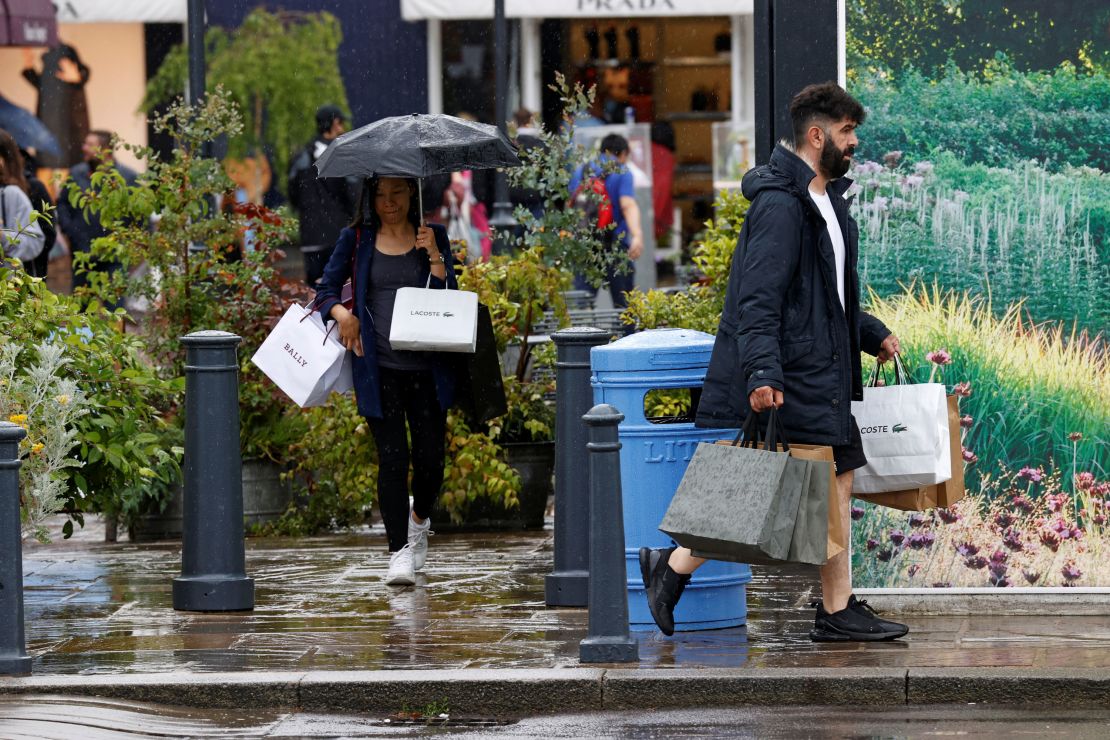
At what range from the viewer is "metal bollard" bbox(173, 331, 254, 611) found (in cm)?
824

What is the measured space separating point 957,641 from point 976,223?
5.15ft

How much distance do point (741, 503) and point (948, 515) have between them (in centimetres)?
134

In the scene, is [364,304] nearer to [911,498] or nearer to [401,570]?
[401,570]

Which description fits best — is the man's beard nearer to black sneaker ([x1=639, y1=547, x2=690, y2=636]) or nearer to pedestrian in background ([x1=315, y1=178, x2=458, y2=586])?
black sneaker ([x1=639, y1=547, x2=690, y2=636])

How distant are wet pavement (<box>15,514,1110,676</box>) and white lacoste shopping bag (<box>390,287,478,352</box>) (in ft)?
3.42

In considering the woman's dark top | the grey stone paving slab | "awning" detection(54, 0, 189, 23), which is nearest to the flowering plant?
the woman's dark top

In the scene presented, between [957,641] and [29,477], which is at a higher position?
[29,477]

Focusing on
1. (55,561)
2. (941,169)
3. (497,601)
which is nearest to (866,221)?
(941,169)

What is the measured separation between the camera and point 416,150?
853cm

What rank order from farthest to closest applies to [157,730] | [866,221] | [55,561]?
[55,561], [866,221], [157,730]

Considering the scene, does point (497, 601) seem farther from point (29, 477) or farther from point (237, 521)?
point (29, 477)

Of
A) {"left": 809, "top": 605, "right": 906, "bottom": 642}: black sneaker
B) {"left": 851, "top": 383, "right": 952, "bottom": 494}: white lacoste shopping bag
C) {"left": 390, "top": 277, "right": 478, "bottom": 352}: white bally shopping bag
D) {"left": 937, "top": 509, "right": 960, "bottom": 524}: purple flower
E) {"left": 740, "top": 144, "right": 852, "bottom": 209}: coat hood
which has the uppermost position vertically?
{"left": 740, "top": 144, "right": 852, "bottom": 209}: coat hood

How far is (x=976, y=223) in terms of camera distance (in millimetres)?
7617

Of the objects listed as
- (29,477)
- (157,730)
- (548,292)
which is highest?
(548,292)
